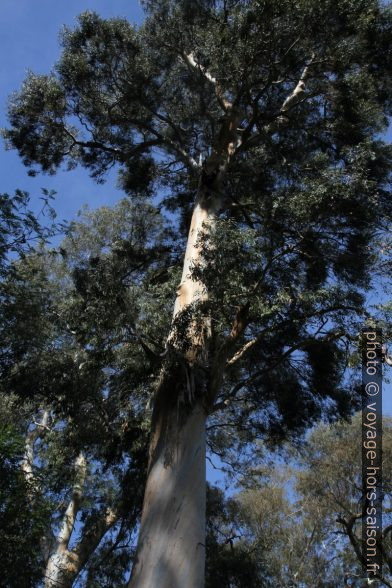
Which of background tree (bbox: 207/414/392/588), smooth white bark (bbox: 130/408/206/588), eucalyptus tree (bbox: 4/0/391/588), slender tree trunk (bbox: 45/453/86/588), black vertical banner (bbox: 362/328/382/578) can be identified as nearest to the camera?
smooth white bark (bbox: 130/408/206/588)

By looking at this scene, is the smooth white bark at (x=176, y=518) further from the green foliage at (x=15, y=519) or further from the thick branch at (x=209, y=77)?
the thick branch at (x=209, y=77)

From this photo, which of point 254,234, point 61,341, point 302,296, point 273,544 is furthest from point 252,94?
point 273,544

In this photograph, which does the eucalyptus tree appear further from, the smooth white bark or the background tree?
the background tree

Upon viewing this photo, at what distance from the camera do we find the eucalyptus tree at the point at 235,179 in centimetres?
591

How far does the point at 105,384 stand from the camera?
960 cm

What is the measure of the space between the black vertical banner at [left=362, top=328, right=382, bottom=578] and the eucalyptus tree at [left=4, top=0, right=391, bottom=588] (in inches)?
12.9

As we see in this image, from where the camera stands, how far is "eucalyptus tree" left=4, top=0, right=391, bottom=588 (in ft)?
19.4

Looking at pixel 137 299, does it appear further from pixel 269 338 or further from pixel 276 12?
pixel 276 12

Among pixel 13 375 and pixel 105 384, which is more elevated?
pixel 105 384

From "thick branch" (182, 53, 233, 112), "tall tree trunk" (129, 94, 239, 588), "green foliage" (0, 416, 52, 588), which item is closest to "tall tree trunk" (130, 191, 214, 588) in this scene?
"tall tree trunk" (129, 94, 239, 588)

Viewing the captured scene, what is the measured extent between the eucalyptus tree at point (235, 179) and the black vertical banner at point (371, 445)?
0.33 meters

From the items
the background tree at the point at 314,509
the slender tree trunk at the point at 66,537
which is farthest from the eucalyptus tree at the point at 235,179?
the background tree at the point at 314,509

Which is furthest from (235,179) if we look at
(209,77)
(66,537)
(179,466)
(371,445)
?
(66,537)

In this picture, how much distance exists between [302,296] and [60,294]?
808 centimetres
